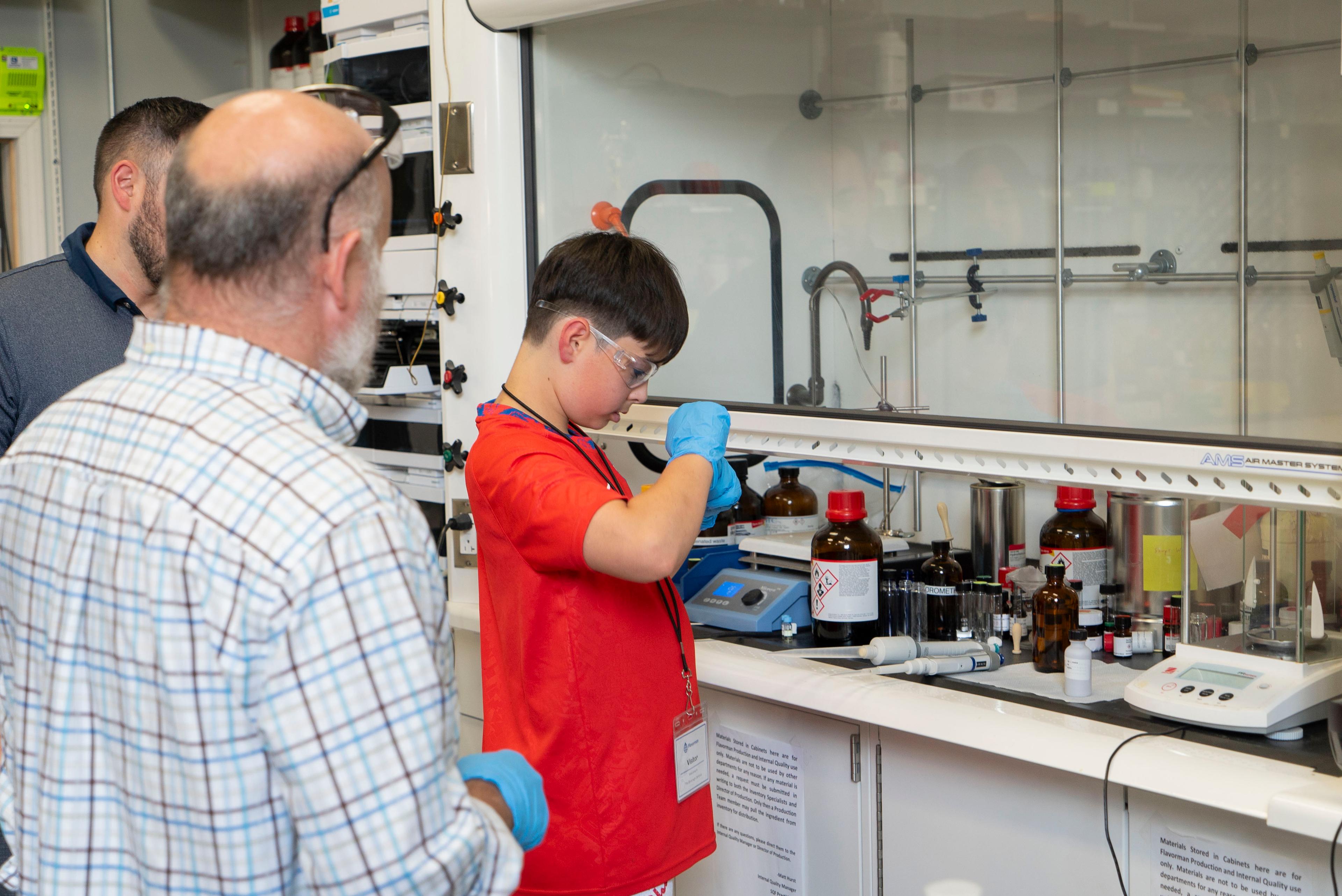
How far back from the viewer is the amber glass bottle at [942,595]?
184cm

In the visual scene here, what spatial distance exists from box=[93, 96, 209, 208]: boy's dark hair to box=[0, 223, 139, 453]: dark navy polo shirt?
0.38 ft

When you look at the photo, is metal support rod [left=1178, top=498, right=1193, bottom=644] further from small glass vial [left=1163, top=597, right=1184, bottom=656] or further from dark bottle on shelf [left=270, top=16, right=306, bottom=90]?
dark bottle on shelf [left=270, top=16, right=306, bottom=90]

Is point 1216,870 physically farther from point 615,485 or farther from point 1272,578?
point 615,485

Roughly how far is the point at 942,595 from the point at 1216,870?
603mm

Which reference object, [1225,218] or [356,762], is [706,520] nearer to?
[356,762]

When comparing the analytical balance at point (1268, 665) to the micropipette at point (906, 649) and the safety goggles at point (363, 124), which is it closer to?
the micropipette at point (906, 649)

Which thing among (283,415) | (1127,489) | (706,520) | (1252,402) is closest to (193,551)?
(283,415)

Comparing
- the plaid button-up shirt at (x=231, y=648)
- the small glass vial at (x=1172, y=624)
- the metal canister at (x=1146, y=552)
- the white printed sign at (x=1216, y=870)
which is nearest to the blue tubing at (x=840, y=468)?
the metal canister at (x=1146, y=552)

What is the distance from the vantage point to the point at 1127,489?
1448 millimetres

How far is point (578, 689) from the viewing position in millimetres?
1324

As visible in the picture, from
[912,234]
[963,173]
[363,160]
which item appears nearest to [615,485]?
[363,160]

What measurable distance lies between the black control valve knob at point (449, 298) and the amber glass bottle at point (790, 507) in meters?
0.68

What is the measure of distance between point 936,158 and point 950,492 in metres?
0.68

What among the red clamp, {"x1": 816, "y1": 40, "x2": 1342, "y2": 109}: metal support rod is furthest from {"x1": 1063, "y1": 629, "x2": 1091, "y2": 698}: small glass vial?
{"x1": 816, "y1": 40, "x2": 1342, "y2": 109}: metal support rod
